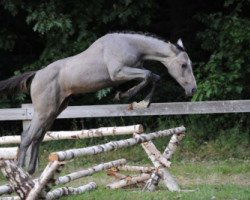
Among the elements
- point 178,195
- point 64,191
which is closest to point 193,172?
point 178,195

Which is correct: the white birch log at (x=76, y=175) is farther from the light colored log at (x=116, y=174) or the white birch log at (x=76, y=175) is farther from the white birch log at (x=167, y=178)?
the white birch log at (x=167, y=178)

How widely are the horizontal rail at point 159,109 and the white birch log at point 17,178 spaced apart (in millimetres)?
4940

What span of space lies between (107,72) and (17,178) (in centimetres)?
181

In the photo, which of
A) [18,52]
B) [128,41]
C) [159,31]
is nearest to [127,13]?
[159,31]

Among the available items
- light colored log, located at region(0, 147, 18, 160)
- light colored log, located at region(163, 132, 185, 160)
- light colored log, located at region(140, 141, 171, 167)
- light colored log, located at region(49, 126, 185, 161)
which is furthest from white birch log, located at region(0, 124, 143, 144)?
light colored log, located at region(0, 147, 18, 160)

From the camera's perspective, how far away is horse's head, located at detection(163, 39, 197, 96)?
638cm

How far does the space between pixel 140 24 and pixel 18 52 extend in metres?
3.07

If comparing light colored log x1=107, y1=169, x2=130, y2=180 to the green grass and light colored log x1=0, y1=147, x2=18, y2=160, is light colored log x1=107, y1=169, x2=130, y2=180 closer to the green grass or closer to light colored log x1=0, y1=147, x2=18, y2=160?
the green grass

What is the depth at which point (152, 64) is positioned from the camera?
12492mm

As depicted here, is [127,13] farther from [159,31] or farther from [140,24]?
[159,31]

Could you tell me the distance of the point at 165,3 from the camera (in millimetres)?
A: 13703

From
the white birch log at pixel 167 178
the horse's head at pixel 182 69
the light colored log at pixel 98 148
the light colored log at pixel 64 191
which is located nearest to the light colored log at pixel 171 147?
the light colored log at pixel 98 148

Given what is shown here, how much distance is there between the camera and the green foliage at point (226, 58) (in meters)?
11.2

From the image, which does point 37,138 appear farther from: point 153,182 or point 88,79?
point 153,182
